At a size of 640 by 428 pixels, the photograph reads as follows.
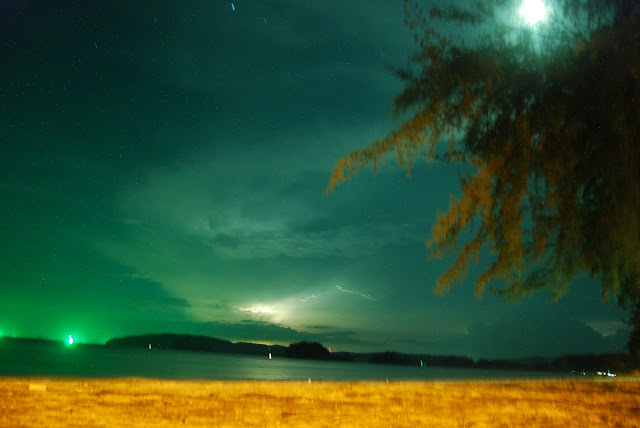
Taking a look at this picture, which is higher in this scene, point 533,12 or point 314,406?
point 533,12

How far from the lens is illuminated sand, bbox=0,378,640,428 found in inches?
221

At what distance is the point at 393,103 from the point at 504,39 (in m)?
1.96

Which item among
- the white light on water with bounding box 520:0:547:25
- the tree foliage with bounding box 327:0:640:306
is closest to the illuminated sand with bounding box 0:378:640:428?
the tree foliage with bounding box 327:0:640:306

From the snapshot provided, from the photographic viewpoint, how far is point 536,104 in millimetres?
7906

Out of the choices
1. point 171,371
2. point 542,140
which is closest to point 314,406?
point 542,140

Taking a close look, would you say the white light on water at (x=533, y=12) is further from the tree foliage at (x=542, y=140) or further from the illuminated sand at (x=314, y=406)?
the illuminated sand at (x=314, y=406)

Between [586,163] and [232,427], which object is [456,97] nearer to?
[586,163]

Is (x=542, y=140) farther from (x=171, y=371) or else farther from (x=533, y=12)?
(x=171, y=371)

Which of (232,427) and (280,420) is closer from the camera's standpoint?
(232,427)

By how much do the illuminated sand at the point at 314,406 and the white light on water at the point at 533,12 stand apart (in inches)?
225

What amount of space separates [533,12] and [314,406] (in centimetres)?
669

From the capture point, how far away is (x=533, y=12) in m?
7.91

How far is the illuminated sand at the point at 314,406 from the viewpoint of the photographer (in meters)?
5.62

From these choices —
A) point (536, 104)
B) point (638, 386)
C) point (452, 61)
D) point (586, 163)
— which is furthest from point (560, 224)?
point (638, 386)
